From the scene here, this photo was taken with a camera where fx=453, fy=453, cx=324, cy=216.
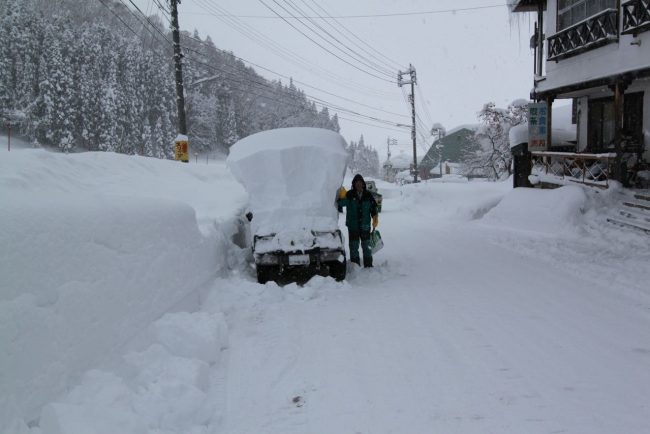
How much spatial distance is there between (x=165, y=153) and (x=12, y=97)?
1453 cm

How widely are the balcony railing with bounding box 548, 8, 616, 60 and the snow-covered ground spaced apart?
8833mm

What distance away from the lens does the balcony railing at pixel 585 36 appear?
13.0 metres

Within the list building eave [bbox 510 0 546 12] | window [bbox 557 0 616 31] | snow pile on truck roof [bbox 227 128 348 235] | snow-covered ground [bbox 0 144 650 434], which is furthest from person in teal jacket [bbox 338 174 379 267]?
building eave [bbox 510 0 546 12]

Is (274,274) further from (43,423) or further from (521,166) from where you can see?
(521,166)

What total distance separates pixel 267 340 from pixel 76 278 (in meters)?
2.16

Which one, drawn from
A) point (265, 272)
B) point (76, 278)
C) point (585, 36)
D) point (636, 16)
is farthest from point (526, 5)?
point (76, 278)

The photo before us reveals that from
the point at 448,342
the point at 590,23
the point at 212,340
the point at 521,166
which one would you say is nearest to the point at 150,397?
the point at 212,340

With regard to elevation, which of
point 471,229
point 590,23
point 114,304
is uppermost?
point 590,23

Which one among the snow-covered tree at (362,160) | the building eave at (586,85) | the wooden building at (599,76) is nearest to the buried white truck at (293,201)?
the wooden building at (599,76)

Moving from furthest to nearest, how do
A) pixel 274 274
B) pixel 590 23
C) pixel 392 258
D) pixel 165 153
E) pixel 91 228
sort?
pixel 165 153, pixel 590 23, pixel 392 258, pixel 274 274, pixel 91 228

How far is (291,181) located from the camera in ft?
25.5

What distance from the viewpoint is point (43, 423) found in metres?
2.68

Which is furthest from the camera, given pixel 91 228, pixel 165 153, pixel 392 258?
pixel 165 153

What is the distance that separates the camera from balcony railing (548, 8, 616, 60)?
1303cm
